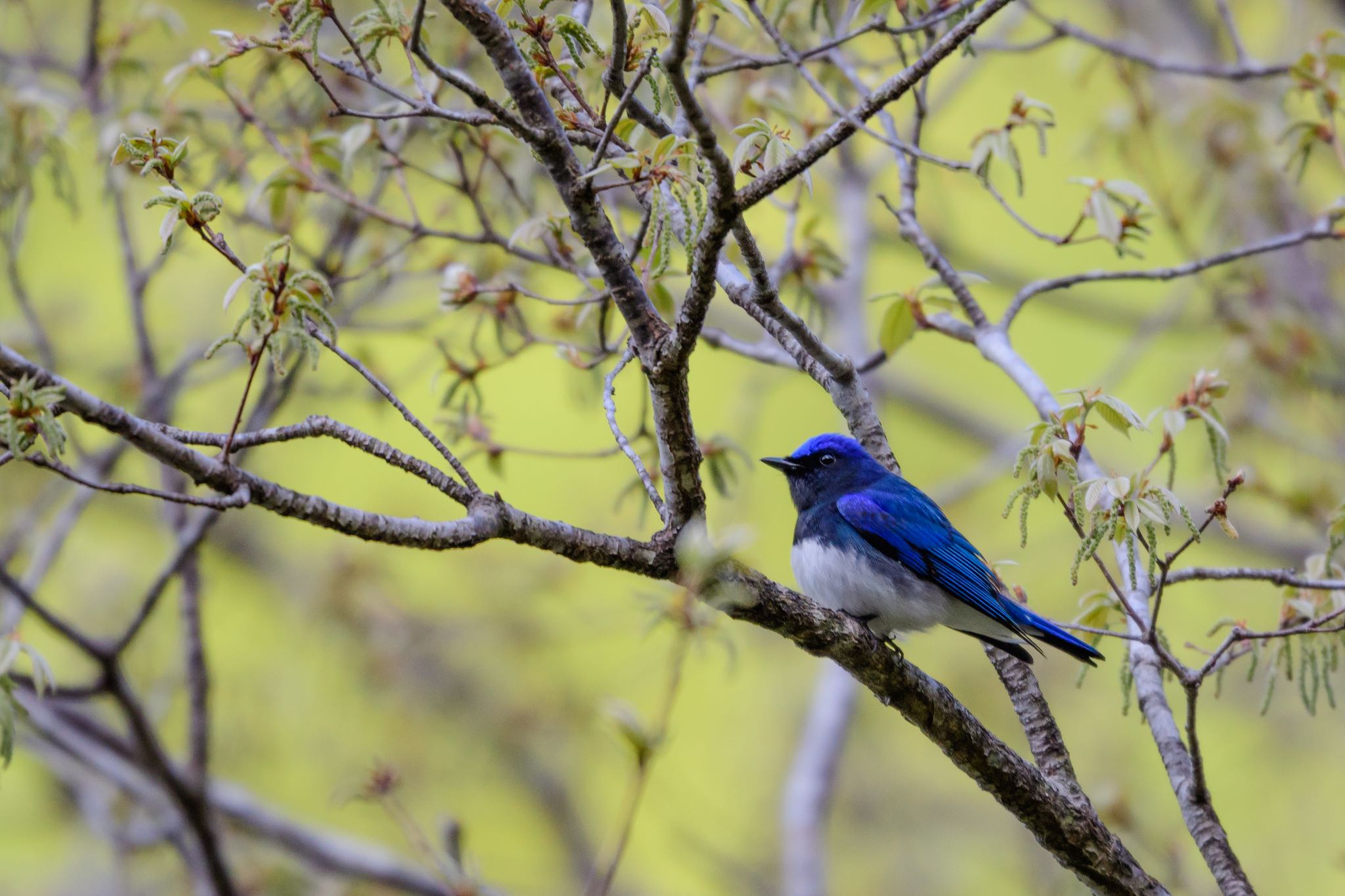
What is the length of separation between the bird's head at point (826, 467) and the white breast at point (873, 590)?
455mm

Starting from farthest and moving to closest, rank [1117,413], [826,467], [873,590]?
[826,467] < [873,590] < [1117,413]

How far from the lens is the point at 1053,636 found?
3.57m

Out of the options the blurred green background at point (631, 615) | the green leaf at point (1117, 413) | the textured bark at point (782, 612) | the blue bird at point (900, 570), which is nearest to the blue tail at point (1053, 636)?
the blue bird at point (900, 570)

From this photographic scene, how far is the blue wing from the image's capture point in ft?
12.4

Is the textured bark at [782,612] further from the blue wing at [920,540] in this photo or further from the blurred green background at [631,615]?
the blurred green background at [631,615]

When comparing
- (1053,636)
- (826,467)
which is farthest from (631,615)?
(1053,636)

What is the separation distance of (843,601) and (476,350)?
144 cm

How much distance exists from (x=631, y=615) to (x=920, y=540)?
236 cm

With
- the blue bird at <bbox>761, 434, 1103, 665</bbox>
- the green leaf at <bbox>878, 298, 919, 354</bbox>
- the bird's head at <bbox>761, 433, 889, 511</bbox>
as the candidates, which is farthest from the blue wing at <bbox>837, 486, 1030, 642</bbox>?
the green leaf at <bbox>878, 298, 919, 354</bbox>

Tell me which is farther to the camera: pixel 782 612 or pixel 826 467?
pixel 826 467

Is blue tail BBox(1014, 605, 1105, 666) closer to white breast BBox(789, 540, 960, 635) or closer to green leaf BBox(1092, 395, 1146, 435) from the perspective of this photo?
white breast BBox(789, 540, 960, 635)

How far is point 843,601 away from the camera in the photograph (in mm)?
3893

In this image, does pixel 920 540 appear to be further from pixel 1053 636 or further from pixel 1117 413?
pixel 1117 413

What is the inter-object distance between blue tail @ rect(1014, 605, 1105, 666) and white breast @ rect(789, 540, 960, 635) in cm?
28
